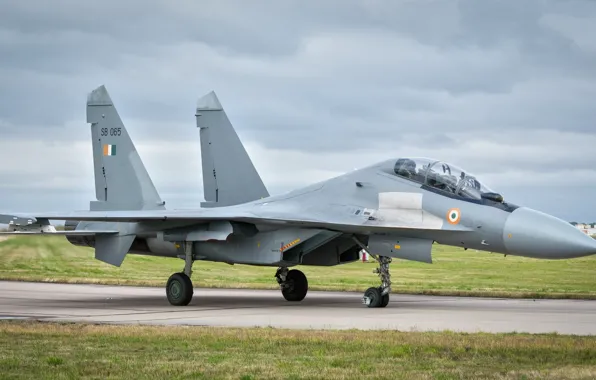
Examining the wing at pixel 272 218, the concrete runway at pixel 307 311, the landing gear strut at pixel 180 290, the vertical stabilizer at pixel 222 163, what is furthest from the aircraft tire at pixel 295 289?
the vertical stabilizer at pixel 222 163

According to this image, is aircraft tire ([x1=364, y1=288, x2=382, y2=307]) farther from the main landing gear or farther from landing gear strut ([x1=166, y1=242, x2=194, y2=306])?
landing gear strut ([x1=166, y1=242, x2=194, y2=306])

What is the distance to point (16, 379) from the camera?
320 inches

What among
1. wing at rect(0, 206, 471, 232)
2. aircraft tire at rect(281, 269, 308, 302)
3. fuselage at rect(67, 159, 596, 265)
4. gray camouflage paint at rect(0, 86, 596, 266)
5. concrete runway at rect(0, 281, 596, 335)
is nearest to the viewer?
concrete runway at rect(0, 281, 596, 335)

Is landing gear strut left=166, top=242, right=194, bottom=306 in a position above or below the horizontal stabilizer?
below

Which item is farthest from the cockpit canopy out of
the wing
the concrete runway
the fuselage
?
the concrete runway

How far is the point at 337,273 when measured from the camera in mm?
30562

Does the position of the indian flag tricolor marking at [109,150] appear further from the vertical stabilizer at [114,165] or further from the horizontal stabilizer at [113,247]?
the horizontal stabilizer at [113,247]

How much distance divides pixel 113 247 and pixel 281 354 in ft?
37.6

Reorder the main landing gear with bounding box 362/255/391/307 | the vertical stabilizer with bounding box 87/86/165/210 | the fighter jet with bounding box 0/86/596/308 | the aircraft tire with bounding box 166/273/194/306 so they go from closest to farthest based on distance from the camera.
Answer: the fighter jet with bounding box 0/86/596/308 → the main landing gear with bounding box 362/255/391/307 → the aircraft tire with bounding box 166/273/194/306 → the vertical stabilizer with bounding box 87/86/165/210

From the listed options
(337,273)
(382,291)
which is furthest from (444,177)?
(337,273)

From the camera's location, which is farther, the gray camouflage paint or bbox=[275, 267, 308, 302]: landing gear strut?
bbox=[275, 267, 308, 302]: landing gear strut

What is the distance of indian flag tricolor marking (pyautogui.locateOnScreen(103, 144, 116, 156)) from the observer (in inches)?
887

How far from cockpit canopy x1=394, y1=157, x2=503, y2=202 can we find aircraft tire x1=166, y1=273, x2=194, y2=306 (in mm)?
4969

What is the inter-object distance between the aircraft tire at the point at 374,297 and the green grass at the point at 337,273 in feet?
16.1
